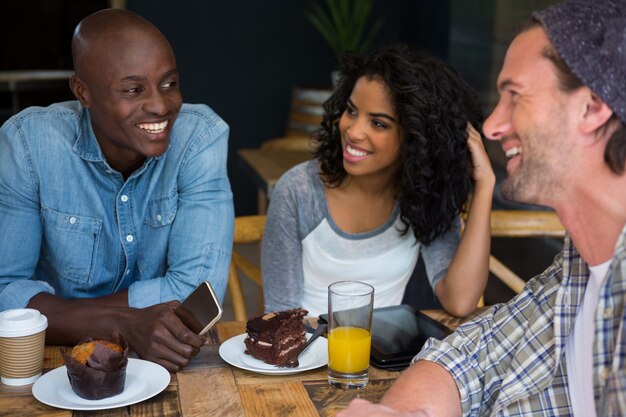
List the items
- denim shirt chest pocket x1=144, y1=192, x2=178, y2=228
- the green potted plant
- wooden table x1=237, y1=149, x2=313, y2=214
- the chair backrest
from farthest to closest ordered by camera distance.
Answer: the green potted plant, wooden table x1=237, y1=149, x2=313, y2=214, the chair backrest, denim shirt chest pocket x1=144, y1=192, x2=178, y2=228

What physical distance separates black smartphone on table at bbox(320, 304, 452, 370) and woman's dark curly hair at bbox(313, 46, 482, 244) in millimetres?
439

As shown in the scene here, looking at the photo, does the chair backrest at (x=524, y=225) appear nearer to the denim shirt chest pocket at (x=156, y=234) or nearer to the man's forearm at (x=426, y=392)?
the denim shirt chest pocket at (x=156, y=234)

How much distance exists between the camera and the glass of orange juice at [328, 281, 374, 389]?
4.69 ft

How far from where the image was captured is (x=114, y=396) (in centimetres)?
135

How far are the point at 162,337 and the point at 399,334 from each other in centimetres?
46

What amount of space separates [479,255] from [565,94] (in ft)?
2.97

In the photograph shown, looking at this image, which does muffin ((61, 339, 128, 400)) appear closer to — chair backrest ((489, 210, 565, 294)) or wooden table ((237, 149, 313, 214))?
chair backrest ((489, 210, 565, 294))

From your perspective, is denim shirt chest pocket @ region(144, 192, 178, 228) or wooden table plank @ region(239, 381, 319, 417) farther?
denim shirt chest pocket @ region(144, 192, 178, 228)

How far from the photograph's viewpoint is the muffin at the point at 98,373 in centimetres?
133

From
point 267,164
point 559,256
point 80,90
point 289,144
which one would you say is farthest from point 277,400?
point 289,144

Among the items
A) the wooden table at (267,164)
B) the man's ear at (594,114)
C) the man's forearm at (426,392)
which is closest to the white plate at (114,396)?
the man's forearm at (426,392)

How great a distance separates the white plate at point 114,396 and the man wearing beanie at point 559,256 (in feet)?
1.09

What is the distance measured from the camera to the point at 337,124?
2328 millimetres

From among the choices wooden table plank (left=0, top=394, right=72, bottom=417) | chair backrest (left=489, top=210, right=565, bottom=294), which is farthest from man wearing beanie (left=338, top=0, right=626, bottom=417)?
chair backrest (left=489, top=210, right=565, bottom=294)
